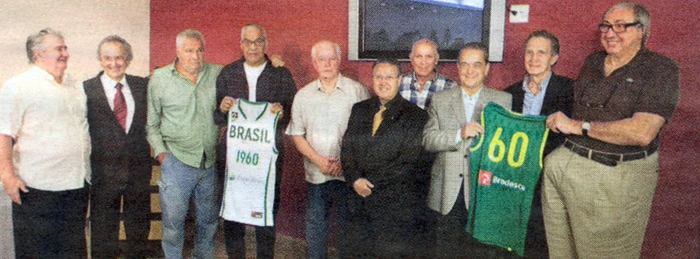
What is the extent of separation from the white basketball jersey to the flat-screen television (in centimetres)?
47

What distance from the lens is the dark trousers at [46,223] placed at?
143 centimetres

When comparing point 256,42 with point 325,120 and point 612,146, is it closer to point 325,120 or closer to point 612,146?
point 325,120

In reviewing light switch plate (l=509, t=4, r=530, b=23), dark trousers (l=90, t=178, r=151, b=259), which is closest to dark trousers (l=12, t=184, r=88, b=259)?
dark trousers (l=90, t=178, r=151, b=259)

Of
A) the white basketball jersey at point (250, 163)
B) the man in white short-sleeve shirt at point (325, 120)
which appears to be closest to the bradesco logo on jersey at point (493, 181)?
the man in white short-sleeve shirt at point (325, 120)

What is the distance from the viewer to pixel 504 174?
1.31 meters

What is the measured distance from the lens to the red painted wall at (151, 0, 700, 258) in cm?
138

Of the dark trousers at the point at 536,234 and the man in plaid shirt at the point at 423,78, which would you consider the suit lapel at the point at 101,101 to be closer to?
the man in plaid shirt at the point at 423,78

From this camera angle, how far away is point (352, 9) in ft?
6.35

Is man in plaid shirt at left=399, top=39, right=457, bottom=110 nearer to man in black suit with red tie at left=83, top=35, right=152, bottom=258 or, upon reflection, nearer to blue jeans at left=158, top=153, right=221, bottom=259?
blue jeans at left=158, top=153, right=221, bottom=259

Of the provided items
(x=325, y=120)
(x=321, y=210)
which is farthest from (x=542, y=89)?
(x=321, y=210)

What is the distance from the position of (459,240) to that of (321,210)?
460mm

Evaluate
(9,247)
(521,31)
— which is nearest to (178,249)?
(9,247)

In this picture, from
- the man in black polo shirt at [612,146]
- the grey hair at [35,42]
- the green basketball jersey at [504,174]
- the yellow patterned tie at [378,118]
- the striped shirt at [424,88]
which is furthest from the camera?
the striped shirt at [424,88]

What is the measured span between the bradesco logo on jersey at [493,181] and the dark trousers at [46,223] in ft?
3.51
